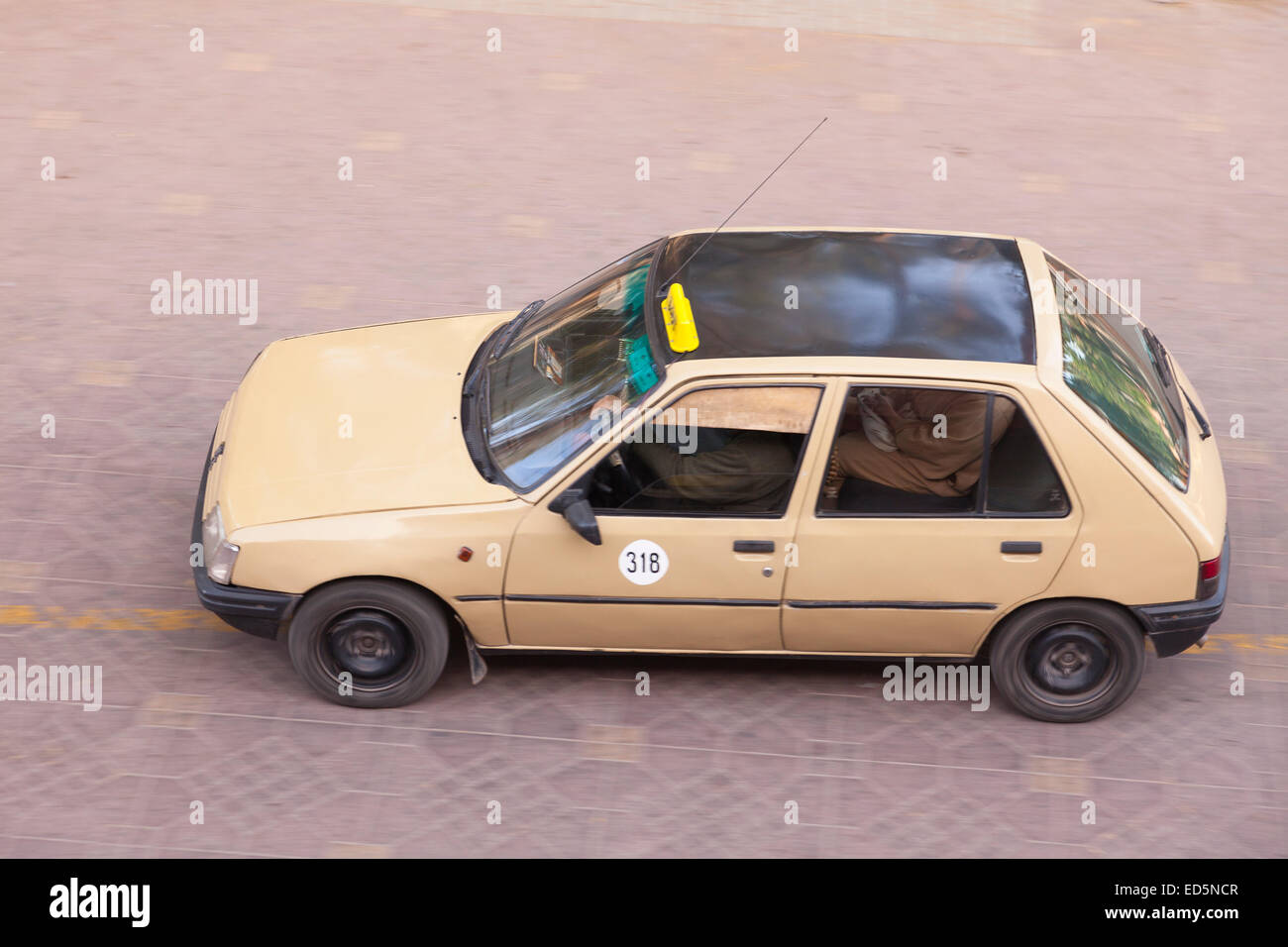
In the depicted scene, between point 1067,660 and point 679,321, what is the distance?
6.97ft

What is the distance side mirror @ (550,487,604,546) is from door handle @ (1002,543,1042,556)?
5.14 ft

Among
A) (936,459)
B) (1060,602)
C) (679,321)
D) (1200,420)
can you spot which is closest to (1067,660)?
(1060,602)

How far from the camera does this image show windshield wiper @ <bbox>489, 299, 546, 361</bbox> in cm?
644

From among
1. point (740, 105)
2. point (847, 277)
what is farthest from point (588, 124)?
point (847, 277)

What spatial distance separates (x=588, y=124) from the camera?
34.0ft

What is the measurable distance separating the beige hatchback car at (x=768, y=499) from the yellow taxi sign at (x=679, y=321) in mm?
14

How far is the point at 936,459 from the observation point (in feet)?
18.4

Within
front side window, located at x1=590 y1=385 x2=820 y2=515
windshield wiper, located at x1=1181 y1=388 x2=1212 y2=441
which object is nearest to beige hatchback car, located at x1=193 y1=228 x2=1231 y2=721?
front side window, located at x1=590 y1=385 x2=820 y2=515

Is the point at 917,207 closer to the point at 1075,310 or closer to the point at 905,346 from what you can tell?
the point at 1075,310

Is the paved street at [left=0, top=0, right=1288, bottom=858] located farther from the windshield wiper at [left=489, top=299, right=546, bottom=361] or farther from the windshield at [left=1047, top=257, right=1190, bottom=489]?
the windshield wiper at [left=489, top=299, right=546, bottom=361]

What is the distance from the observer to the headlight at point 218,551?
18.9ft

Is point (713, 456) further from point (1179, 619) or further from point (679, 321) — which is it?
point (1179, 619)

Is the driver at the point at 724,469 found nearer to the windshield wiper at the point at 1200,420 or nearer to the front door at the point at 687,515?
the front door at the point at 687,515

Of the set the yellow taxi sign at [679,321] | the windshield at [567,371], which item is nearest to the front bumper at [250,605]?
the windshield at [567,371]
